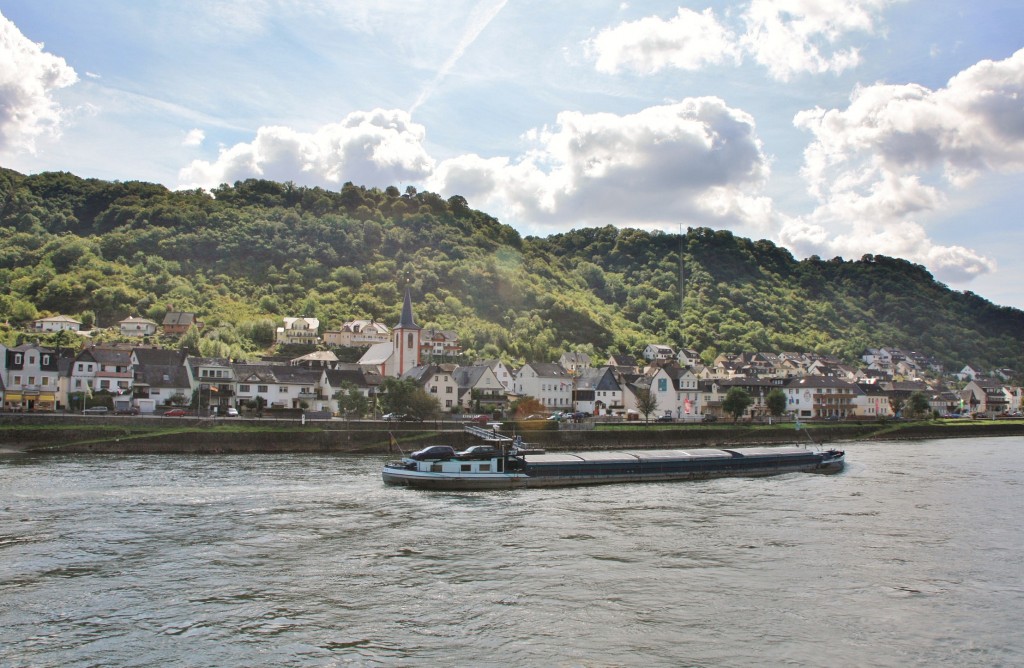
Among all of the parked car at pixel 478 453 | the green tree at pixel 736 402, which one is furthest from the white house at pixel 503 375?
the parked car at pixel 478 453

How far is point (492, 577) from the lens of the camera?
81.8 feet

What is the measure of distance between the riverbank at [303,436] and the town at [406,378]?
20.4ft

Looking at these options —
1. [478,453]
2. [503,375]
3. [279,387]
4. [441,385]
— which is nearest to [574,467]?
[478,453]

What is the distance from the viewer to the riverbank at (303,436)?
193 feet

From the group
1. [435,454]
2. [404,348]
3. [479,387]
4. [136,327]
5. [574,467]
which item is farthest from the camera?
[136,327]

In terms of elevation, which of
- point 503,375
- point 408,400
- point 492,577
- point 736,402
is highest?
point 503,375

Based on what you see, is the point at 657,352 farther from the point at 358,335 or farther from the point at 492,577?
the point at 492,577

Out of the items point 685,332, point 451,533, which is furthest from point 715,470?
point 685,332

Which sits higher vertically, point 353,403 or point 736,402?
point 353,403

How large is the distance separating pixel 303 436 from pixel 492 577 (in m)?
43.1

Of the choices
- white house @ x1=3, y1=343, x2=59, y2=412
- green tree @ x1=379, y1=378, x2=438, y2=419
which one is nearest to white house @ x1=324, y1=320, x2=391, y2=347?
white house @ x1=3, y1=343, x2=59, y2=412

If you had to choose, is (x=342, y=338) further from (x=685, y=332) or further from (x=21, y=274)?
(x=685, y=332)

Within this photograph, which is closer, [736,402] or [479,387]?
[479,387]

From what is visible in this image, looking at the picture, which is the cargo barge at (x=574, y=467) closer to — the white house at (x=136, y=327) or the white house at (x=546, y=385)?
the white house at (x=546, y=385)
